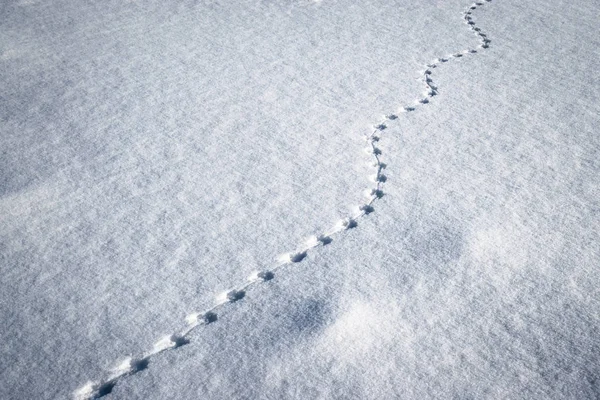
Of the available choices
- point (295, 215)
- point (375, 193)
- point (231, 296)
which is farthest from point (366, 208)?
point (231, 296)

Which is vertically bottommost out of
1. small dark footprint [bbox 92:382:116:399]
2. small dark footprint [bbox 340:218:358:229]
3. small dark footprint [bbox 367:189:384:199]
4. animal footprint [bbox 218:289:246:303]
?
small dark footprint [bbox 92:382:116:399]

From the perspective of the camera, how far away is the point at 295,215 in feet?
4.45

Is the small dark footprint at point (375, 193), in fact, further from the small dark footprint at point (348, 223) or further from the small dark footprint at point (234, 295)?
the small dark footprint at point (234, 295)

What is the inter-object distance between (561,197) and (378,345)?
87 centimetres

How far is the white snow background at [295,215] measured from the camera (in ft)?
3.32

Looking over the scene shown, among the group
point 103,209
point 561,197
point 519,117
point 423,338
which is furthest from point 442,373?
point 519,117

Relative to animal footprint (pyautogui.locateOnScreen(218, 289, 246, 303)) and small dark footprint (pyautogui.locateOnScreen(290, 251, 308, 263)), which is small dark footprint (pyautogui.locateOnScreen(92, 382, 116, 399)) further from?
small dark footprint (pyautogui.locateOnScreen(290, 251, 308, 263))

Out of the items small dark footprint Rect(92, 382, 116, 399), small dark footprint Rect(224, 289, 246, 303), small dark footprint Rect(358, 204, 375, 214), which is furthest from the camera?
small dark footprint Rect(358, 204, 375, 214)

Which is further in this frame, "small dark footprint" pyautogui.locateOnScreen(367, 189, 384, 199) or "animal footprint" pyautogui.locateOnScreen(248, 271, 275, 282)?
"small dark footprint" pyautogui.locateOnScreen(367, 189, 384, 199)

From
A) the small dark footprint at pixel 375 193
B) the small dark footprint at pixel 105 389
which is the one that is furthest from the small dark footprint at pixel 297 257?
the small dark footprint at pixel 105 389

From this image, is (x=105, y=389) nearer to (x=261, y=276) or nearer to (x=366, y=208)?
(x=261, y=276)

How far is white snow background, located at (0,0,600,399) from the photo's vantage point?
1.01 m

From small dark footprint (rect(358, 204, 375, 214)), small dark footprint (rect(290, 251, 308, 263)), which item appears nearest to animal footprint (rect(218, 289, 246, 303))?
small dark footprint (rect(290, 251, 308, 263))

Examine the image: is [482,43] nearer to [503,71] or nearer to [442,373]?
[503,71]
